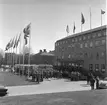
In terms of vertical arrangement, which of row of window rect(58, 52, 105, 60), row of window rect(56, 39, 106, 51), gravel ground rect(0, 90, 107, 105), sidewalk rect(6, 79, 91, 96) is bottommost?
sidewalk rect(6, 79, 91, 96)

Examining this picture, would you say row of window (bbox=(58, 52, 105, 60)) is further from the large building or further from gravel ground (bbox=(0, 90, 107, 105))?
gravel ground (bbox=(0, 90, 107, 105))

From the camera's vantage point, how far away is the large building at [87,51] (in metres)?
33.6

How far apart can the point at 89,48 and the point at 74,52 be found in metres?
6.85

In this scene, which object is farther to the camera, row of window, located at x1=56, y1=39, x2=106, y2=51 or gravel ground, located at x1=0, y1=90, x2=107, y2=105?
row of window, located at x1=56, y1=39, x2=106, y2=51

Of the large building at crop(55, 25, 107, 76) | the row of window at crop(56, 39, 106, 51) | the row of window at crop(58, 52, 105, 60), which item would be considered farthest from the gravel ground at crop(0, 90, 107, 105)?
the row of window at crop(56, 39, 106, 51)

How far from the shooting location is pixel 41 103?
5.41 metres

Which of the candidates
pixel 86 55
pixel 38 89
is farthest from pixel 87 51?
pixel 38 89

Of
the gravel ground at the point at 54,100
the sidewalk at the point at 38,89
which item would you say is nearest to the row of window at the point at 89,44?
the sidewalk at the point at 38,89

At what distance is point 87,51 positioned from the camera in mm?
38938

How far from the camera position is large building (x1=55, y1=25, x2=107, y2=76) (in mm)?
33562

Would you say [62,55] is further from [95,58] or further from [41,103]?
[41,103]

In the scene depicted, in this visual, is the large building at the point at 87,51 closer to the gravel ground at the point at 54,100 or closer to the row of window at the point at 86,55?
the row of window at the point at 86,55

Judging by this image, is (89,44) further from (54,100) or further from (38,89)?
(54,100)

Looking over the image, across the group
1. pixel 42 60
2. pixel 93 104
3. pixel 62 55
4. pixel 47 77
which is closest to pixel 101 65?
pixel 47 77
